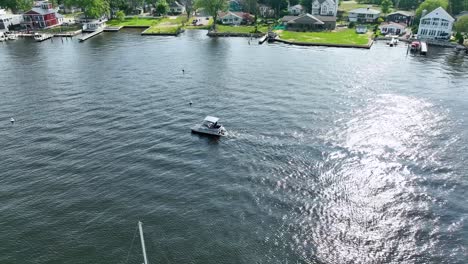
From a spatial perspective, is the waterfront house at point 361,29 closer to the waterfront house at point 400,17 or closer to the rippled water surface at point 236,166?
the waterfront house at point 400,17

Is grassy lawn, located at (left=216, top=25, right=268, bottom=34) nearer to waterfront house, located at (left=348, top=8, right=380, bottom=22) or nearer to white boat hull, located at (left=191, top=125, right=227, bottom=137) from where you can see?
waterfront house, located at (left=348, top=8, right=380, bottom=22)

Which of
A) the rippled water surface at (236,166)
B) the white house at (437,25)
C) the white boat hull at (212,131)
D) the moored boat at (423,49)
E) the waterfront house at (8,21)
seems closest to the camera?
the rippled water surface at (236,166)

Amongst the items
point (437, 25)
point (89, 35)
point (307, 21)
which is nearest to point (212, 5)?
point (307, 21)

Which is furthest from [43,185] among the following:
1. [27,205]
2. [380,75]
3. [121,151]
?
[380,75]

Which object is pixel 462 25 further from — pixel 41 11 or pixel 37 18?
→ pixel 37 18

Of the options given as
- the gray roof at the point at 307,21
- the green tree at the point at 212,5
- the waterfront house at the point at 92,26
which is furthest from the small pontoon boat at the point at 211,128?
the waterfront house at the point at 92,26

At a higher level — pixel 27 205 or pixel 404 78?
pixel 404 78

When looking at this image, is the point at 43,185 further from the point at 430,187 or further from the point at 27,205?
the point at 430,187
